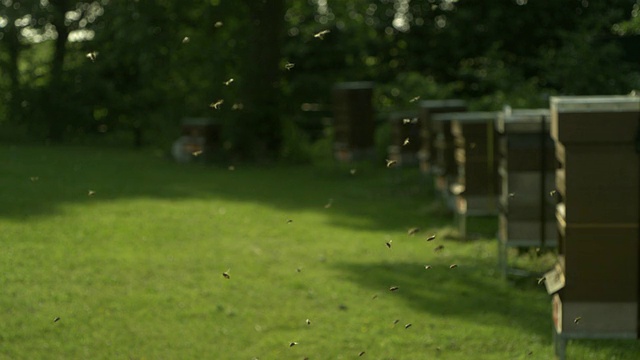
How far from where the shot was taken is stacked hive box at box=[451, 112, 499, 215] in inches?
538

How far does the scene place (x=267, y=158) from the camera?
29062mm

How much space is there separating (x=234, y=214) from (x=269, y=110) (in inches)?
454

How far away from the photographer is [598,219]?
7734 mm

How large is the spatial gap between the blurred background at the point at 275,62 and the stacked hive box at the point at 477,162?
6.45 metres

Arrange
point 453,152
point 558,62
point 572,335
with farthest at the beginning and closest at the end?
point 558,62 → point 453,152 → point 572,335

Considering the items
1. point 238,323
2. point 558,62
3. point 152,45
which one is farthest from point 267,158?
point 238,323

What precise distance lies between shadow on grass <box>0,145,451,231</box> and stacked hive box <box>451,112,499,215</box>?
2631 millimetres

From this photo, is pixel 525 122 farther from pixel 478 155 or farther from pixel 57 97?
pixel 57 97

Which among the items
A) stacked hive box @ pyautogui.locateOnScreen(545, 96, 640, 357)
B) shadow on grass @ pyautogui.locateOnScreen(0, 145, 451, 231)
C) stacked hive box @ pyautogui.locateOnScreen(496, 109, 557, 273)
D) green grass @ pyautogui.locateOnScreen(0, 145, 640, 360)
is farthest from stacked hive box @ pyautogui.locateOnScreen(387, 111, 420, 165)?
stacked hive box @ pyautogui.locateOnScreen(545, 96, 640, 357)

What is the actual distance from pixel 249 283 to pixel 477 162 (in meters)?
3.62

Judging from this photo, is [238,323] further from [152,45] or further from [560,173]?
[152,45]

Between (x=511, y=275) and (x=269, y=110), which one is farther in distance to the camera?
(x=269, y=110)

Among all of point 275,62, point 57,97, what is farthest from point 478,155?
point 57,97

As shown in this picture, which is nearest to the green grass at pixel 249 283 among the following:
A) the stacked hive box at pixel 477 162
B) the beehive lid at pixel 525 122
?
the stacked hive box at pixel 477 162
